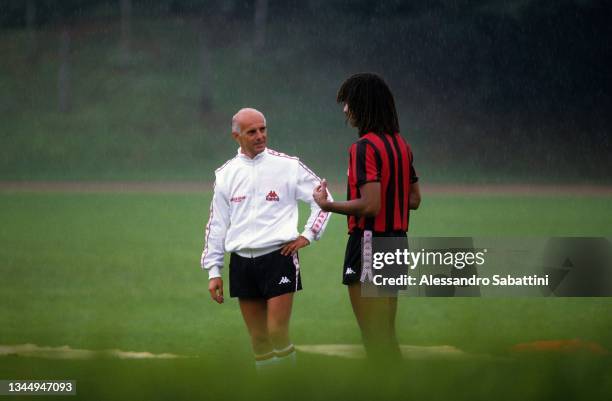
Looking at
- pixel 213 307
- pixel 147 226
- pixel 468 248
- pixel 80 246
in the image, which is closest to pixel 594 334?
pixel 468 248

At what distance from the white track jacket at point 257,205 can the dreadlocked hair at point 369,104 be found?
2.26 ft

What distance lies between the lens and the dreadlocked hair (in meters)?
4.49

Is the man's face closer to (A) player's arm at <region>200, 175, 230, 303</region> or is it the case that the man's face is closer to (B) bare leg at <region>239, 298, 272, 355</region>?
(A) player's arm at <region>200, 175, 230, 303</region>

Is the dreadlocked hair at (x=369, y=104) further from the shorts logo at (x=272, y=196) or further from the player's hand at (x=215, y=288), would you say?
the player's hand at (x=215, y=288)

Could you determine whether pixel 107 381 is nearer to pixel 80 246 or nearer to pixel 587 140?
pixel 80 246

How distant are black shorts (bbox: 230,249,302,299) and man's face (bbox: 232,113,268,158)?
55cm

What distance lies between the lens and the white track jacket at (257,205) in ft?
16.6

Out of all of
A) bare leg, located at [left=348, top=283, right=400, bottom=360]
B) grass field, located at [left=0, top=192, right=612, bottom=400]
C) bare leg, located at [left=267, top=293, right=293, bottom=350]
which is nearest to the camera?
grass field, located at [left=0, top=192, right=612, bottom=400]

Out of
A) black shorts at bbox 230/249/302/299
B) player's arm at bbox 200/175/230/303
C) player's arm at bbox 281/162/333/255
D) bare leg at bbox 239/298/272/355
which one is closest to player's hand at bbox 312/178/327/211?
player's arm at bbox 281/162/333/255

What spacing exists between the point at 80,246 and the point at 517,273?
38.9ft

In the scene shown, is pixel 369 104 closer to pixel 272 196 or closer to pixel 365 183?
pixel 365 183

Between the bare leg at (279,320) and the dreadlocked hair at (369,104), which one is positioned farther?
the bare leg at (279,320)

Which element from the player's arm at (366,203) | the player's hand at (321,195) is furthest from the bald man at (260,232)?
the player's arm at (366,203)

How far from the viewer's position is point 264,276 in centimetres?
507
